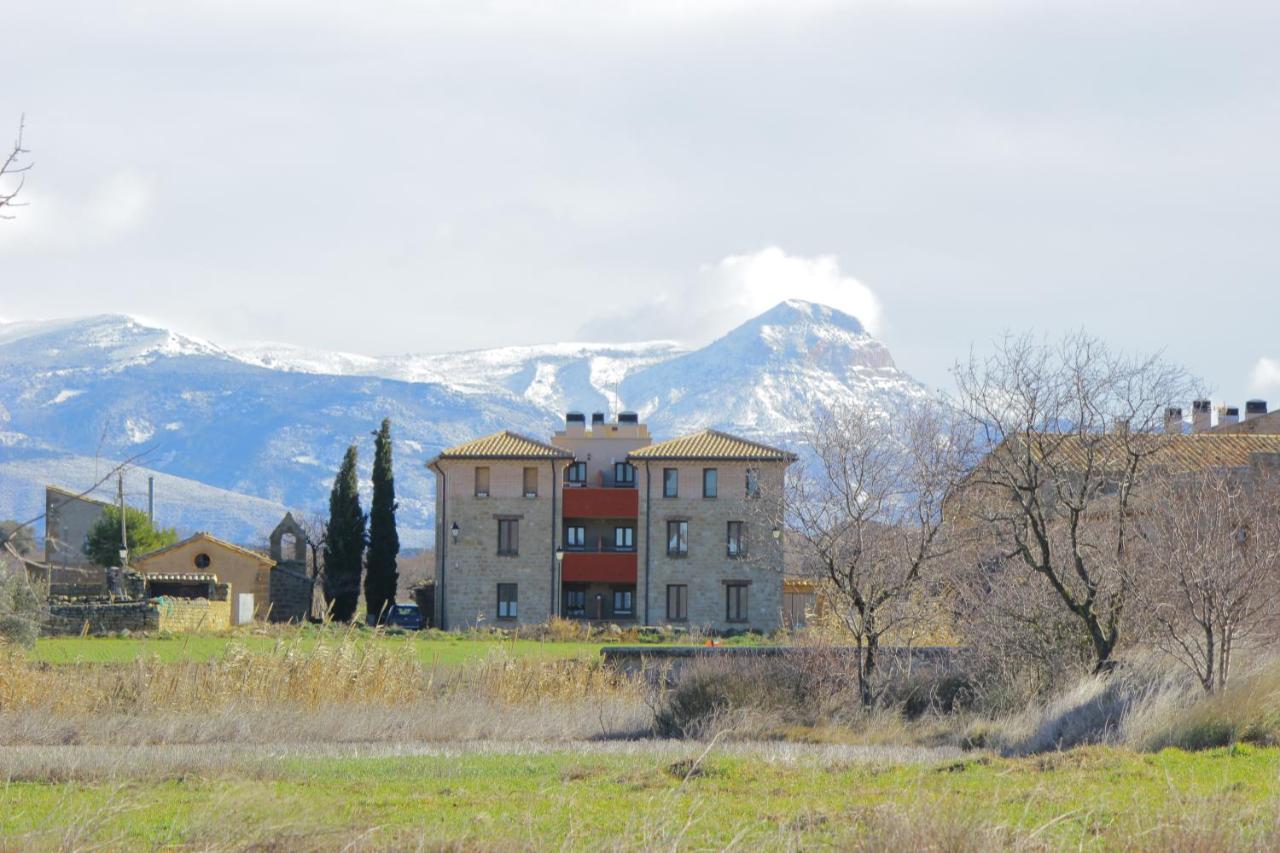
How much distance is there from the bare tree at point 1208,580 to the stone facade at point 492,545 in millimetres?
39853

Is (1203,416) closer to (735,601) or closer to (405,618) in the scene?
(735,601)

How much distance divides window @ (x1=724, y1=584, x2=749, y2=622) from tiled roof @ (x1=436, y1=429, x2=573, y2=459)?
7.98 metres

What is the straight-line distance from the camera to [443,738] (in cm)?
1938

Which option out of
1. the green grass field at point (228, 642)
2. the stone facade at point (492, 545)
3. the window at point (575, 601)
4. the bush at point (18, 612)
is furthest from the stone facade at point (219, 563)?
the bush at point (18, 612)

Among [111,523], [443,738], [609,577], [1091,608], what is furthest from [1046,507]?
[111,523]

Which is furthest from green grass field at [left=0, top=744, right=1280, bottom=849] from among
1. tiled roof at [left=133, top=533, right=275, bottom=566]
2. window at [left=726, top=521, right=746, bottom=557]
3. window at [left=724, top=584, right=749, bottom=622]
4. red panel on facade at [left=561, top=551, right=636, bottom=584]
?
tiled roof at [left=133, top=533, right=275, bottom=566]

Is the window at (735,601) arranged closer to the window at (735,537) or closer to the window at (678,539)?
the window at (735,537)

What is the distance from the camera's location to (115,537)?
7069cm

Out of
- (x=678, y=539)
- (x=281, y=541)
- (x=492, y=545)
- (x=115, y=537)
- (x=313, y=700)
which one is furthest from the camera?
(x=115, y=537)

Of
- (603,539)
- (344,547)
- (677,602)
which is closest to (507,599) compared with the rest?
(603,539)

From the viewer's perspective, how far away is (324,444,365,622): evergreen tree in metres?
63.9

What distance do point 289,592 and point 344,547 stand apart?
3313mm

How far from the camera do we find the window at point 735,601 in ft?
194

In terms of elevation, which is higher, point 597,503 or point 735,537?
point 597,503
